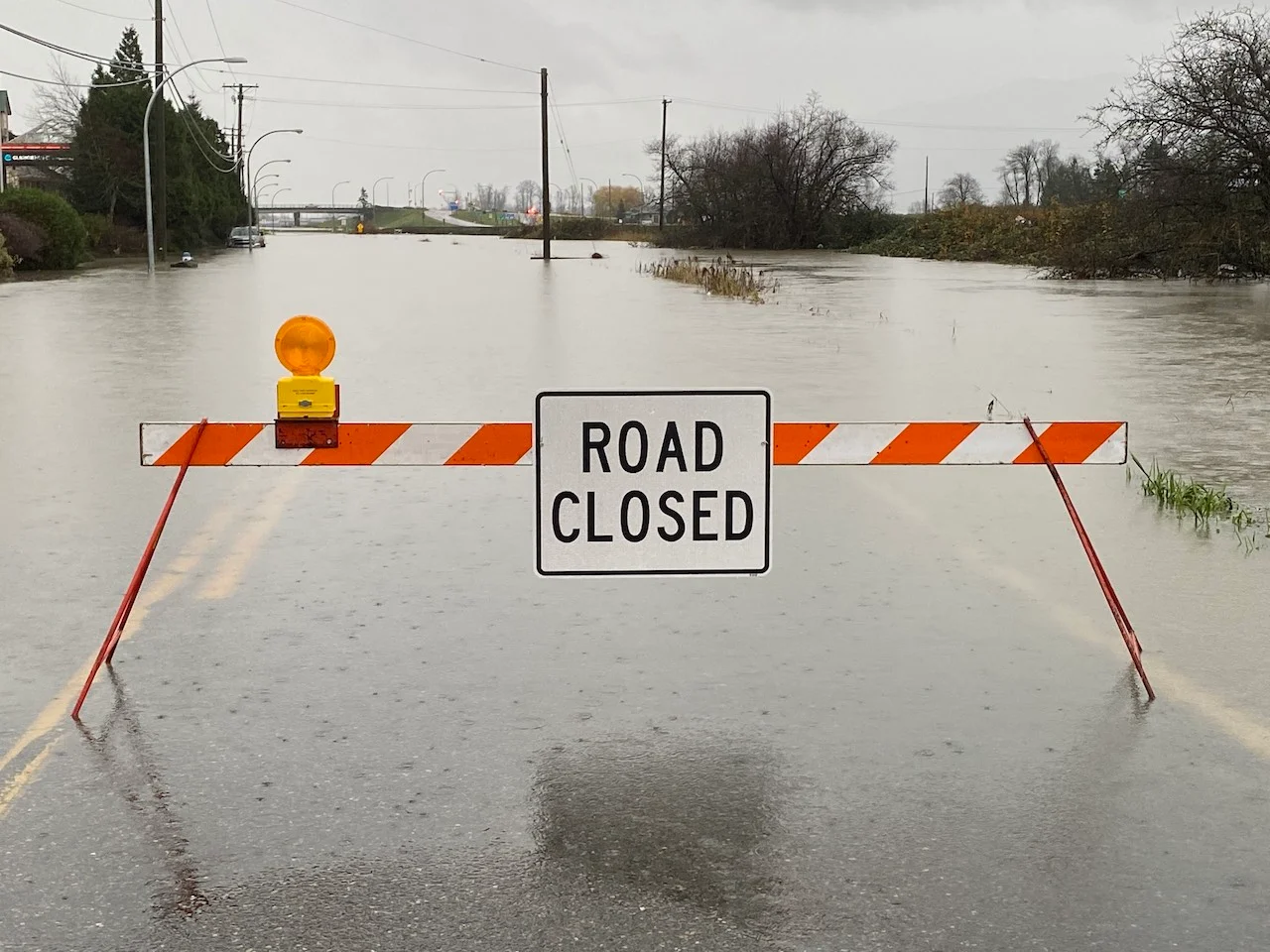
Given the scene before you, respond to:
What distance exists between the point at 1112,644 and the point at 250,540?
4.42 m

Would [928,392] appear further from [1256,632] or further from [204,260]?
[204,260]

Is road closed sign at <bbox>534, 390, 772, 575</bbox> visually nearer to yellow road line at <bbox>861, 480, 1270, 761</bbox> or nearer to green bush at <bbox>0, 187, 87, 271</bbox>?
yellow road line at <bbox>861, 480, 1270, 761</bbox>

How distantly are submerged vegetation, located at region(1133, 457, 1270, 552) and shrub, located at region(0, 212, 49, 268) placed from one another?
128 feet

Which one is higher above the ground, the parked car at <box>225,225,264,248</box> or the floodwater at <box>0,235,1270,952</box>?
the parked car at <box>225,225,264,248</box>

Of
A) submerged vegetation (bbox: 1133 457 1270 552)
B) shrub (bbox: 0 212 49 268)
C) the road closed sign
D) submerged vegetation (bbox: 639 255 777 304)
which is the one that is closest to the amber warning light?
the road closed sign

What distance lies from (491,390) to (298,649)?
944cm

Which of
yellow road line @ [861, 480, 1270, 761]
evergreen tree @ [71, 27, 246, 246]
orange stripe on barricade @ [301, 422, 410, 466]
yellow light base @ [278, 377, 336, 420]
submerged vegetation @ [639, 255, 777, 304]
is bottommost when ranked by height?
yellow road line @ [861, 480, 1270, 761]

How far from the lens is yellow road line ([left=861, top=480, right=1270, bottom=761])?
550 centimetres

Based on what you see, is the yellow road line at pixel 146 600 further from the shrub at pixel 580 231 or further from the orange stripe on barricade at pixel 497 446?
the shrub at pixel 580 231

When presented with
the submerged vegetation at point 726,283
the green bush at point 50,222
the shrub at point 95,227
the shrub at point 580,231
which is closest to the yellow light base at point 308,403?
the submerged vegetation at point 726,283

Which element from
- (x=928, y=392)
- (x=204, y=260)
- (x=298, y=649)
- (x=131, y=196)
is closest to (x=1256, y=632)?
(x=298, y=649)

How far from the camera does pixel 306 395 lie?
20.2ft

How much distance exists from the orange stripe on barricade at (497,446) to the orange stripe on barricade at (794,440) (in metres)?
0.90

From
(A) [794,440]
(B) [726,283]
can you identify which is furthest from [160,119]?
(A) [794,440]
